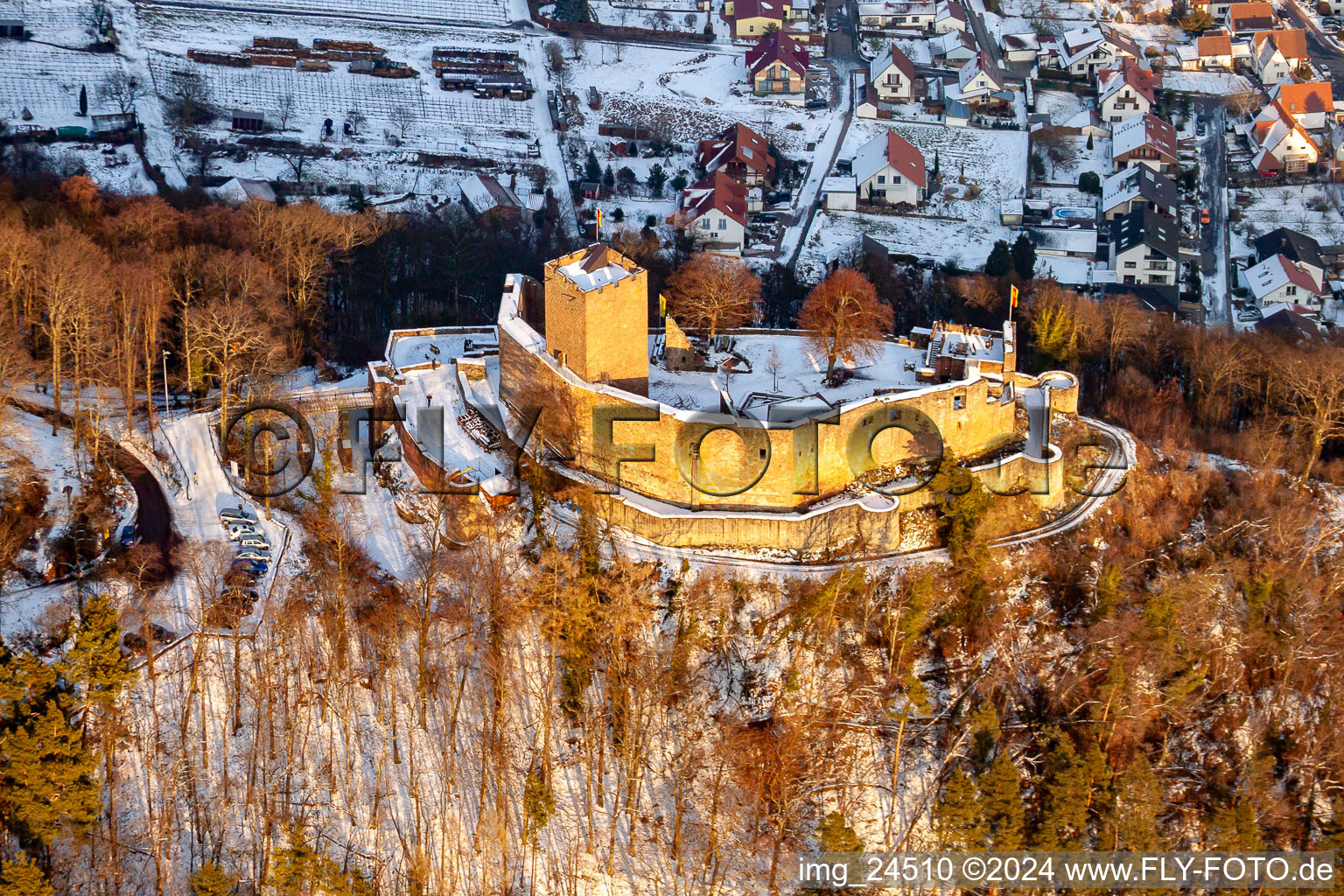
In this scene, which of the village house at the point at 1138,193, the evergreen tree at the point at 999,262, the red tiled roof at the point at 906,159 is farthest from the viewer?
the red tiled roof at the point at 906,159

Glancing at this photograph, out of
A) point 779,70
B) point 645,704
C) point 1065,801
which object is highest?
point 779,70

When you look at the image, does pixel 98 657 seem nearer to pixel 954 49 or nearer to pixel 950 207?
pixel 950 207

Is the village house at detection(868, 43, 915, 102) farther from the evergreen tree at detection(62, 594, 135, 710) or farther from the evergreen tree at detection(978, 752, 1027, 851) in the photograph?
the evergreen tree at detection(62, 594, 135, 710)

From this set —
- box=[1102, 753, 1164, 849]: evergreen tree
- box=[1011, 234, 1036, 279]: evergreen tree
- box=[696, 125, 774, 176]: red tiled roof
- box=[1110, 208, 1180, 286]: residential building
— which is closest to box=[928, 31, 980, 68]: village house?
box=[696, 125, 774, 176]: red tiled roof

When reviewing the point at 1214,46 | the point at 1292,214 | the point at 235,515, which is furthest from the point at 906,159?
the point at 235,515

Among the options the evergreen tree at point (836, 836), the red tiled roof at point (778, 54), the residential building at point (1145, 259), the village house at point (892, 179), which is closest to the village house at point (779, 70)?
the red tiled roof at point (778, 54)

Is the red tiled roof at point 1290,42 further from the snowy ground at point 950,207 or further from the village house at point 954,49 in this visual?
the snowy ground at point 950,207
